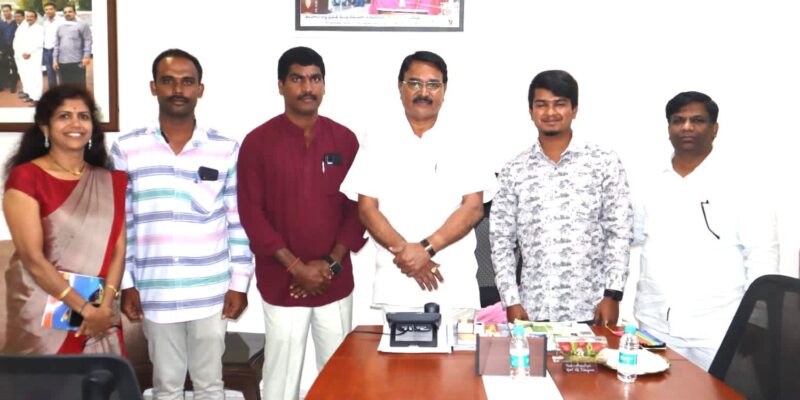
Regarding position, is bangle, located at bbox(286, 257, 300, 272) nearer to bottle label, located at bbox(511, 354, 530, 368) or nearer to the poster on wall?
bottle label, located at bbox(511, 354, 530, 368)

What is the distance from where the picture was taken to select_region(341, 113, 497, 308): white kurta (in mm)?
2650

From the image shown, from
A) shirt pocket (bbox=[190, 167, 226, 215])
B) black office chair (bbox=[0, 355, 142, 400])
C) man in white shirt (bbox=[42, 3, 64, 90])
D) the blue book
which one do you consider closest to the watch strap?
shirt pocket (bbox=[190, 167, 226, 215])

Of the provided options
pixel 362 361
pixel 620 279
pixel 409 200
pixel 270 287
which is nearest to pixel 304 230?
pixel 270 287

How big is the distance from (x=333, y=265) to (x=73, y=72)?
2.00 m

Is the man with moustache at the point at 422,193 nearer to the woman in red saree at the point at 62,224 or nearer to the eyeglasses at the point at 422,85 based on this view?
the eyeglasses at the point at 422,85

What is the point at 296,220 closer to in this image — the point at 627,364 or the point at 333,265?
the point at 333,265

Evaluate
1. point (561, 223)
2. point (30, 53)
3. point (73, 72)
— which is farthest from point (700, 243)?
point (30, 53)

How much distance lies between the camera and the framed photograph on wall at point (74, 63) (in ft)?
11.9

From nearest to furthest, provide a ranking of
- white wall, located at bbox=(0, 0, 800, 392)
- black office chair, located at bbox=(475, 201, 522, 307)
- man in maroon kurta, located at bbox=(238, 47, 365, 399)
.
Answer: man in maroon kurta, located at bbox=(238, 47, 365, 399), black office chair, located at bbox=(475, 201, 522, 307), white wall, located at bbox=(0, 0, 800, 392)

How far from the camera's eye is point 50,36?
368 cm

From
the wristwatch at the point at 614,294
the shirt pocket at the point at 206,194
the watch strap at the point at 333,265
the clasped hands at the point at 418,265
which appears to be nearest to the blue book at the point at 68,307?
the shirt pocket at the point at 206,194

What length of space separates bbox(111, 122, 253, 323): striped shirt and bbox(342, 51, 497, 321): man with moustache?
0.56m

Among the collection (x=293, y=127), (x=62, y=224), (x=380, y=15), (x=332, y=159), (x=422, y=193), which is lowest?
(x=62, y=224)

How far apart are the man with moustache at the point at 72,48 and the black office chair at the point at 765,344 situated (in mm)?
3319
